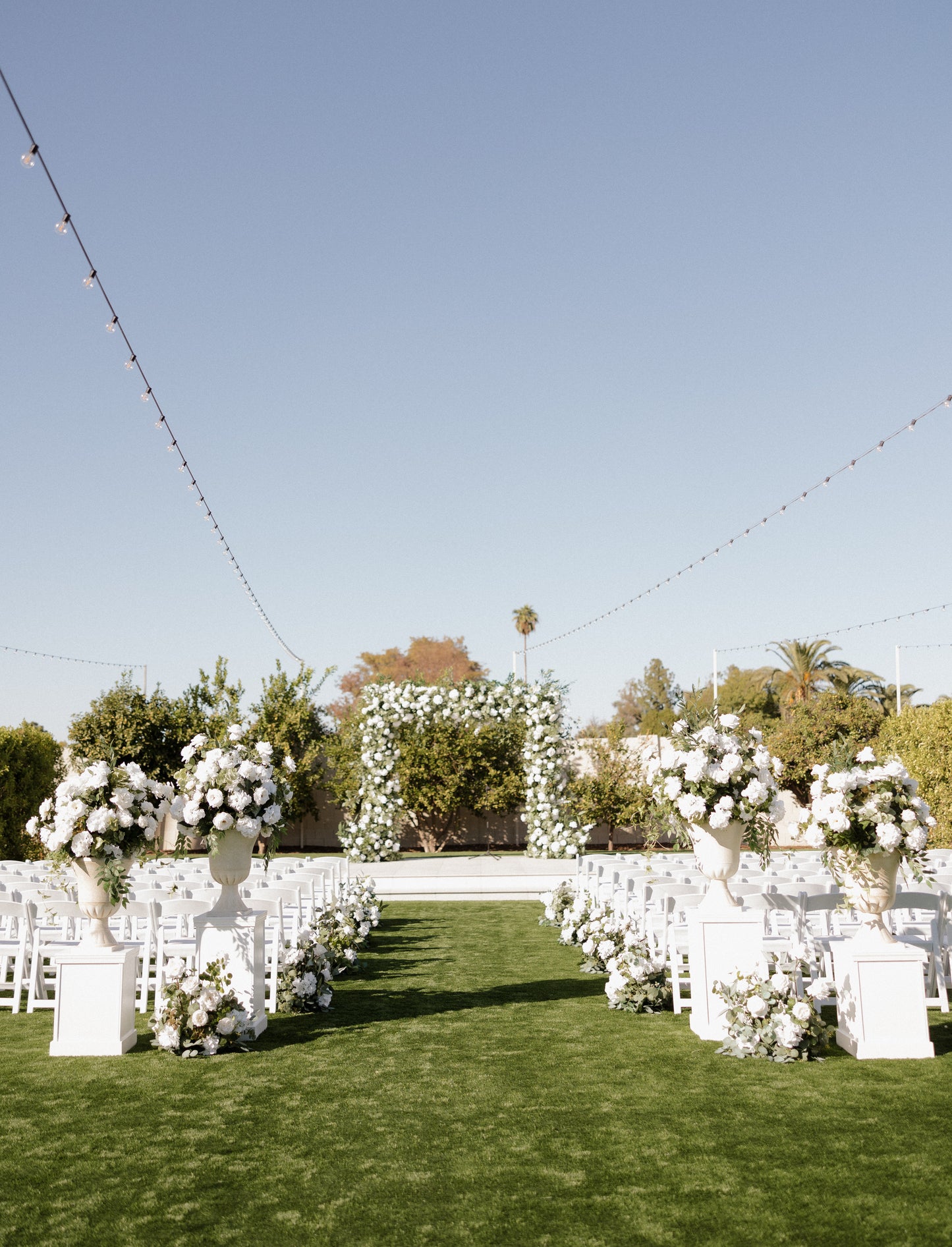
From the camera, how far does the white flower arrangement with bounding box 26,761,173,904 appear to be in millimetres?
6070

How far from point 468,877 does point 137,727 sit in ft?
42.0

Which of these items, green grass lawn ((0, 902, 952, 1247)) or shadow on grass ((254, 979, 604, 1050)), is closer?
green grass lawn ((0, 902, 952, 1247))

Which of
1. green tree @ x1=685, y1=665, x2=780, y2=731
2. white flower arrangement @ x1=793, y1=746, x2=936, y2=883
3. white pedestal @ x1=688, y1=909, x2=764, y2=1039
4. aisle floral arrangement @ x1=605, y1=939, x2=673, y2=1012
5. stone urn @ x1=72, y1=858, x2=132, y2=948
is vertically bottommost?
aisle floral arrangement @ x1=605, y1=939, x2=673, y2=1012

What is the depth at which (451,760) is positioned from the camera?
78.5 ft

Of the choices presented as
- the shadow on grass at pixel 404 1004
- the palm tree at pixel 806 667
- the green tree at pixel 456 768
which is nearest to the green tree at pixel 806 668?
the palm tree at pixel 806 667

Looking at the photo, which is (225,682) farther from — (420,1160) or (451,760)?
(420,1160)

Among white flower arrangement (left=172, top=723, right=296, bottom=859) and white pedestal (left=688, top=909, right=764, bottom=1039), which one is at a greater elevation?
white flower arrangement (left=172, top=723, right=296, bottom=859)

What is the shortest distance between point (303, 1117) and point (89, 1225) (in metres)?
1.33

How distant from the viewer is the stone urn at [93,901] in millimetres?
6148

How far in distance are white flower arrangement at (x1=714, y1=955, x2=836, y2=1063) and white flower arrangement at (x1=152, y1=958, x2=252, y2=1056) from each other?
2834 mm

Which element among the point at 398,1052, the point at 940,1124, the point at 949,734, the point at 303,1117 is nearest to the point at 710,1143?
the point at 940,1124

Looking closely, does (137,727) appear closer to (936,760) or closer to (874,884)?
(936,760)

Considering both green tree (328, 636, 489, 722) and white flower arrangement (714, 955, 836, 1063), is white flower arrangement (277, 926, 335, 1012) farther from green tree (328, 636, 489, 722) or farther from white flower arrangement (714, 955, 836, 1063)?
green tree (328, 636, 489, 722)

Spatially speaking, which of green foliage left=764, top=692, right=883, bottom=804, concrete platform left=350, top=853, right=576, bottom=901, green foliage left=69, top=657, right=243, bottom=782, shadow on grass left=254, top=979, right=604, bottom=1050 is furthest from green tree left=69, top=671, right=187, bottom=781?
shadow on grass left=254, top=979, right=604, bottom=1050
